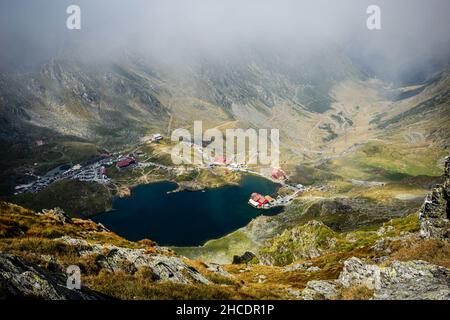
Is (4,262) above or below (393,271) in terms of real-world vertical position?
above

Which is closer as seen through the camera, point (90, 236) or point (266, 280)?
point (90, 236)

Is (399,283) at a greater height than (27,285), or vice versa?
(27,285)

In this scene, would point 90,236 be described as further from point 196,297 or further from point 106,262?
point 196,297

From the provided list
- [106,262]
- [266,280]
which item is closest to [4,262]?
[106,262]

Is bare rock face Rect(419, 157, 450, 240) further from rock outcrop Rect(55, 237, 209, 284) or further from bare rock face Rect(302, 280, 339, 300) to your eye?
rock outcrop Rect(55, 237, 209, 284)

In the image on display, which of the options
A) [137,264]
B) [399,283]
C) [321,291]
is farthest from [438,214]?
[137,264]

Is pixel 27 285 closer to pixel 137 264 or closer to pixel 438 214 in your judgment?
pixel 137 264
